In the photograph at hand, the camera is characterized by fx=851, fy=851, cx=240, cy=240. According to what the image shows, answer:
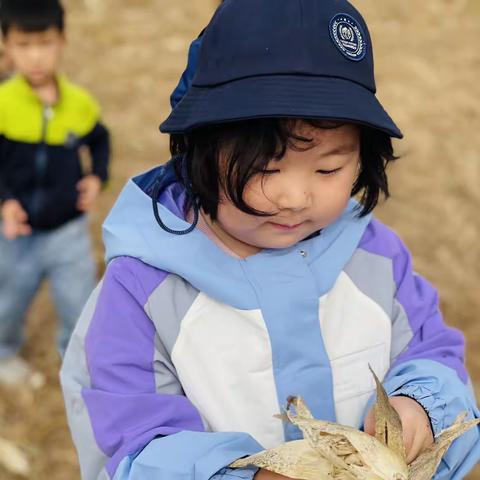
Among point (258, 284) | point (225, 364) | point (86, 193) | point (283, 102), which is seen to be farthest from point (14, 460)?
point (283, 102)

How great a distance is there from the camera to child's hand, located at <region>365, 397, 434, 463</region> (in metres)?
1.74

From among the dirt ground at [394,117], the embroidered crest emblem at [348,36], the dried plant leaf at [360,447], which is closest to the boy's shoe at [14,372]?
the dirt ground at [394,117]

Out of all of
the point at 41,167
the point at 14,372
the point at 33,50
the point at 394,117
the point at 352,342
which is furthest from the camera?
the point at 394,117

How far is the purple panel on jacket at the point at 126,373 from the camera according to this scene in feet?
5.58

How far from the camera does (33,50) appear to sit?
11.1 feet

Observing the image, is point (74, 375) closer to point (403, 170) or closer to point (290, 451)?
point (290, 451)

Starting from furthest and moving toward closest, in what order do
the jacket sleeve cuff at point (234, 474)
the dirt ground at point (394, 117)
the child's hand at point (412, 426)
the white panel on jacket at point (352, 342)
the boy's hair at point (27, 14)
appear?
the dirt ground at point (394, 117) < the boy's hair at point (27, 14) < the white panel on jacket at point (352, 342) < the child's hand at point (412, 426) < the jacket sleeve cuff at point (234, 474)

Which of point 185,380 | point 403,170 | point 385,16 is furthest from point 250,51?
point 385,16

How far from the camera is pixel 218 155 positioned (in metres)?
1.65

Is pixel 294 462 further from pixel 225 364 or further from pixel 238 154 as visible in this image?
pixel 238 154

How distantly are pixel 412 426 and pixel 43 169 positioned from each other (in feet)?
7.20

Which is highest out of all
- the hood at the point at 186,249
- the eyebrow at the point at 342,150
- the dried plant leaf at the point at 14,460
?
the eyebrow at the point at 342,150

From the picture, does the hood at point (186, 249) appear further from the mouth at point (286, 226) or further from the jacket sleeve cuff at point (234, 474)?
the jacket sleeve cuff at point (234, 474)

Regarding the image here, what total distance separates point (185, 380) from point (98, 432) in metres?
0.21
